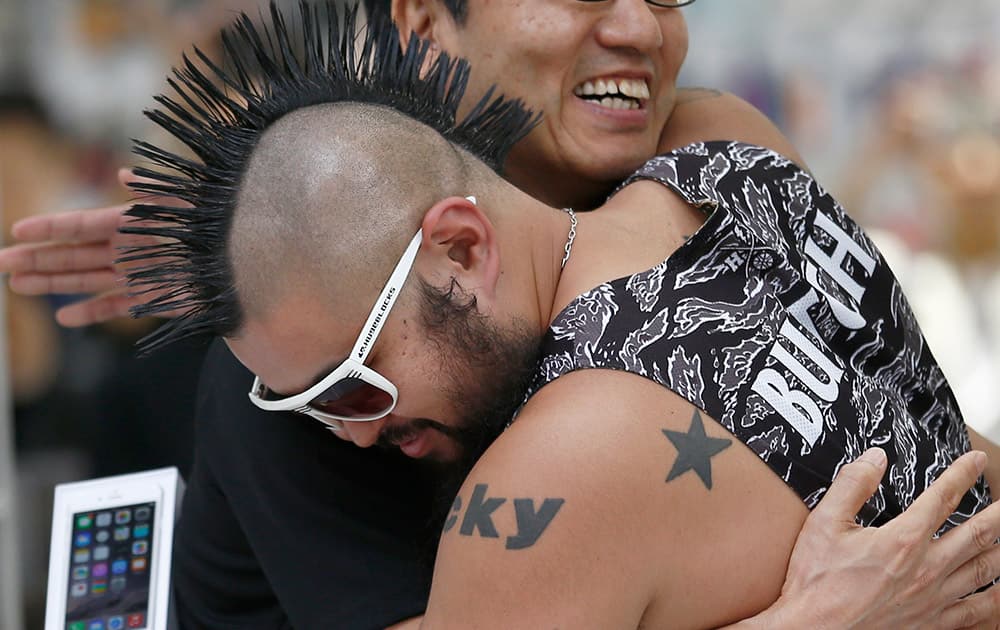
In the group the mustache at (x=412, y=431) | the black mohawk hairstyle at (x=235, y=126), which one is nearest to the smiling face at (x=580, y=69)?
the black mohawk hairstyle at (x=235, y=126)

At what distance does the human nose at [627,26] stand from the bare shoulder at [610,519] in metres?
0.67

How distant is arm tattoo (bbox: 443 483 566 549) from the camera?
1187 millimetres

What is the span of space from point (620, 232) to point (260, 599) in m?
0.76

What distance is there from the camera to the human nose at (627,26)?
1746mm

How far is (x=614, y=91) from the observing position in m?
1.80

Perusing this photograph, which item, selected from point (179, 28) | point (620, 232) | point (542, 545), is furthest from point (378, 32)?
point (179, 28)

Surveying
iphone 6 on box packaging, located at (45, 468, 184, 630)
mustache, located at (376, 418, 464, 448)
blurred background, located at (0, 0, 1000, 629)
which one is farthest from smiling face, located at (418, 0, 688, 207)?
blurred background, located at (0, 0, 1000, 629)

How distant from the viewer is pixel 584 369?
1.27m

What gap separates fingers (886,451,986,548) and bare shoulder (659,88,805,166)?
0.63m

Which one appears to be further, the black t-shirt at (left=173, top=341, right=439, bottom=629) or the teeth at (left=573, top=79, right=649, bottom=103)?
the teeth at (left=573, top=79, right=649, bottom=103)

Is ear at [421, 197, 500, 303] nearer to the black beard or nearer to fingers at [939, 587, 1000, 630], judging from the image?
the black beard

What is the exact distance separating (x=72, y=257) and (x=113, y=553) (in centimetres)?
53

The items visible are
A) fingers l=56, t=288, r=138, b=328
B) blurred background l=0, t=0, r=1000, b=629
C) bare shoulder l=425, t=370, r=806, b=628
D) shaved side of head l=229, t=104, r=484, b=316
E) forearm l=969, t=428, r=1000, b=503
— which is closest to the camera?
bare shoulder l=425, t=370, r=806, b=628

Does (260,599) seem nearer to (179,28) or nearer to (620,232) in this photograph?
(620,232)
